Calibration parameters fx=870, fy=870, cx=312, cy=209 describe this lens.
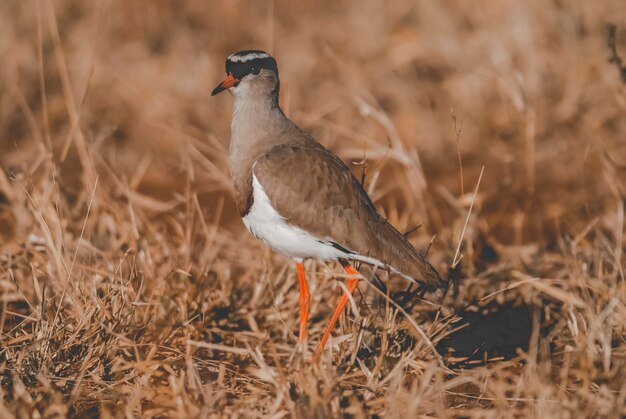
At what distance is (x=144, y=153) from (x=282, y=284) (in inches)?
90.0

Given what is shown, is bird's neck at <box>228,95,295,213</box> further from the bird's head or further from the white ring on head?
the white ring on head

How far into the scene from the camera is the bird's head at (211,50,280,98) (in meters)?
3.71

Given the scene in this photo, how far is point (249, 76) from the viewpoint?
372 cm

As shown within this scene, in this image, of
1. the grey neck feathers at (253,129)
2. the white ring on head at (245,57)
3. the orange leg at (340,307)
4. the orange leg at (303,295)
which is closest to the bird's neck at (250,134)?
the grey neck feathers at (253,129)

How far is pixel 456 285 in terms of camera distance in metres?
3.82

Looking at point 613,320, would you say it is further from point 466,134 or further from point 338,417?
point 466,134

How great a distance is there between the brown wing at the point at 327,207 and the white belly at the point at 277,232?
0.03m

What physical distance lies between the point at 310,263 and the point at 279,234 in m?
0.62

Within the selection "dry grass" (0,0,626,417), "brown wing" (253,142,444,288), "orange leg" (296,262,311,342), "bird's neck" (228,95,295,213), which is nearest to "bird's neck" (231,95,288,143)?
"bird's neck" (228,95,295,213)

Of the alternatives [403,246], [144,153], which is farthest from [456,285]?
[144,153]

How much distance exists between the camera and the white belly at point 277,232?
3436 mm

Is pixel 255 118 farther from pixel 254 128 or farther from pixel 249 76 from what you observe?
pixel 249 76

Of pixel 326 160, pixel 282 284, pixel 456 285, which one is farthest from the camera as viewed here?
pixel 282 284

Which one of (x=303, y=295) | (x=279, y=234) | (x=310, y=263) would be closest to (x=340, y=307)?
(x=303, y=295)
